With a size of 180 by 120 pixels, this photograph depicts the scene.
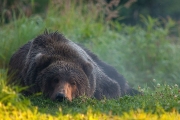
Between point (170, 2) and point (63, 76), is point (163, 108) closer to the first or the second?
point (63, 76)

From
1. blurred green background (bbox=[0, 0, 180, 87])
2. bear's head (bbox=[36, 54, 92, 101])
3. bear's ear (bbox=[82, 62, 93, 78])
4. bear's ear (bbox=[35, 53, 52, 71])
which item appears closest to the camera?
bear's head (bbox=[36, 54, 92, 101])

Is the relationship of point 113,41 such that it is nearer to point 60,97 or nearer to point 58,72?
point 58,72

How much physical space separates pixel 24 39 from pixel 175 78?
373 centimetres

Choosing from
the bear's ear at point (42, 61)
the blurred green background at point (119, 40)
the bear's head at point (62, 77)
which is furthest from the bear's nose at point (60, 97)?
the blurred green background at point (119, 40)

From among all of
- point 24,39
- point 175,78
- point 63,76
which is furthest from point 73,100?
point 175,78

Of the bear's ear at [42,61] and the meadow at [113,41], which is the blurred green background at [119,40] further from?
the bear's ear at [42,61]

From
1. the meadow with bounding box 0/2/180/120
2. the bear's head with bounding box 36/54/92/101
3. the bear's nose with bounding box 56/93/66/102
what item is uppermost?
the meadow with bounding box 0/2/180/120

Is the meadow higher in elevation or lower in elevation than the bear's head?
higher

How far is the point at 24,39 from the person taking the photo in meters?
11.6

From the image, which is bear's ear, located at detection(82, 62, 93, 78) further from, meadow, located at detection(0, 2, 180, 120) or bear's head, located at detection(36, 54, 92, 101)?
meadow, located at detection(0, 2, 180, 120)

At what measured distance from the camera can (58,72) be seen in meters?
7.39

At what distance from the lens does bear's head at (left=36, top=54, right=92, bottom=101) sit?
7.31 m

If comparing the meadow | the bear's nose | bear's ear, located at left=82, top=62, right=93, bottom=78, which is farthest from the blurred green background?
the bear's nose

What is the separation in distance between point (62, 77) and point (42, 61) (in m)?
0.48
